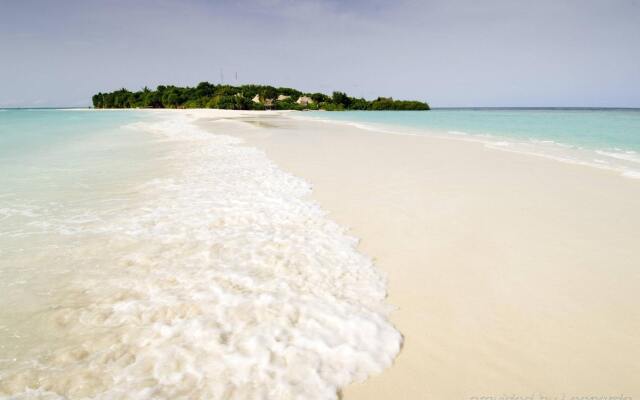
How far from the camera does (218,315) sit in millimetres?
3289

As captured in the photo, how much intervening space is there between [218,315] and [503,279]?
3.30m

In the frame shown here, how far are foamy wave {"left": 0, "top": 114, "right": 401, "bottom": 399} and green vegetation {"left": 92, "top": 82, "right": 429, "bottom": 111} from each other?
98.9m

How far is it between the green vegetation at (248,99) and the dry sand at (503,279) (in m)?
97.9

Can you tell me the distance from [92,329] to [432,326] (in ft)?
10.4

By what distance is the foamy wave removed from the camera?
8.29 ft

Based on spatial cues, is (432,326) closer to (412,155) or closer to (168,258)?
(168,258)

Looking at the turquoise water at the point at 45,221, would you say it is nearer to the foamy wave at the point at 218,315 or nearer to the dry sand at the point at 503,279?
the foamy wave at the point at 218,315

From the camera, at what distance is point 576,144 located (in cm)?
1739

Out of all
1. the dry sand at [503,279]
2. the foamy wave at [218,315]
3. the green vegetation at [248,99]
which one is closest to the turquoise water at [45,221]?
the foamy wave at [218,315]

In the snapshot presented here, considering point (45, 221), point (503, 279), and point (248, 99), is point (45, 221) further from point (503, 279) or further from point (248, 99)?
point (248, 99)

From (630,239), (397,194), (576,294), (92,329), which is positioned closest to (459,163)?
(397,194)

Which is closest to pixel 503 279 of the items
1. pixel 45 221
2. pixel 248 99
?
pixel 45 221

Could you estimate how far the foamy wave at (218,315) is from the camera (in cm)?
253

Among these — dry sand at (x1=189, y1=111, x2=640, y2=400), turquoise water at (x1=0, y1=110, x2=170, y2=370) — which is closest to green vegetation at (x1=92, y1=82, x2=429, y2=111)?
turquoise water at (x1=0, y1=110, x2=170, y2=370)
